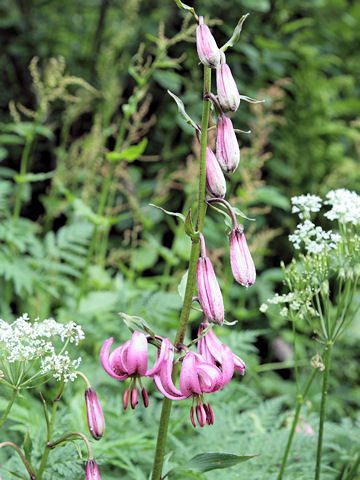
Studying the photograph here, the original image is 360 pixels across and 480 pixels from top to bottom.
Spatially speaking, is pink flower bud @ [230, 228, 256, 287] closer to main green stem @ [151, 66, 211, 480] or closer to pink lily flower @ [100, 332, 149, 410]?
main green stem @ [151, 66, 211, 480]

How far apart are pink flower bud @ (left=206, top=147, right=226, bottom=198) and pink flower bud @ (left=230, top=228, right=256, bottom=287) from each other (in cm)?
10

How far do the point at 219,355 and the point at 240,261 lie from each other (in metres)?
0.22

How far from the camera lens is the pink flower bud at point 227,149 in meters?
1.21

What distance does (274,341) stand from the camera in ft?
12.5

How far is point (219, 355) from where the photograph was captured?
1186 millimetres

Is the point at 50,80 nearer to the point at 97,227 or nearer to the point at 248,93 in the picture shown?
the point at 97,227

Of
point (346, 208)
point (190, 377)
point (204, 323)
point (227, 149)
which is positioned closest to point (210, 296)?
point (204, 323)

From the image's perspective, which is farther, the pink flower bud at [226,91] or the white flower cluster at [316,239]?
the white flower cluster at [316,239]

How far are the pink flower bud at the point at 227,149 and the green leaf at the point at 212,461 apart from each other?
66 cm

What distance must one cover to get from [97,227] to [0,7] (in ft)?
10.9

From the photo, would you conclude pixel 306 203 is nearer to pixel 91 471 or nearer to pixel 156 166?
pixel 91 471

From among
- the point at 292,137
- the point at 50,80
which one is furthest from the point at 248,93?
the point at 50,80

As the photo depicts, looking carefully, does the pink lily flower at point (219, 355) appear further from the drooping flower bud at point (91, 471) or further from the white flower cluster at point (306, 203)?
the white flower cluster at point (306, 203)

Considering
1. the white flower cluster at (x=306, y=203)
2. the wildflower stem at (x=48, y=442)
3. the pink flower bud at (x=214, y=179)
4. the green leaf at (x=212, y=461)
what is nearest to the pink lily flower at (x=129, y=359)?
the wildflower stem at (x=48, y=442)
